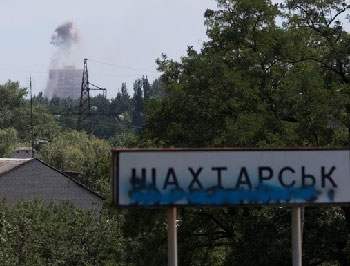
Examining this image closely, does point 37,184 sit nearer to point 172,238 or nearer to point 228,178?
point 172,238

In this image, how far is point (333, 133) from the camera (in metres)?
25.6

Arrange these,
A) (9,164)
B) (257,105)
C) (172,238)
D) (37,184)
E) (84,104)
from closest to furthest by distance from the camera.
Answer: (172,238) → (257,105) → (37,184) → (9,164) → (84,104)

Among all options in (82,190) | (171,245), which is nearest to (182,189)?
(171,245)

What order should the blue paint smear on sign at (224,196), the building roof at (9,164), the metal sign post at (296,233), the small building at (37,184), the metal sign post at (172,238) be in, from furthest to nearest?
→ the building roof at (9,164) → the small building at (37,184) → the metal sign post at (296,233) → the metal sign post at (172,238) → the blue paint smear on sign at (224,196)

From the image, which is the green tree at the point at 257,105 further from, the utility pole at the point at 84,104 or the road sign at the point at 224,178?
the utility pole at the point at 84,104

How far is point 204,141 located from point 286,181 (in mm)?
15983

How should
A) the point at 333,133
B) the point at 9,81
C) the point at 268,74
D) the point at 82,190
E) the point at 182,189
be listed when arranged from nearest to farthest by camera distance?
the point at 182,189 → the point at 333,133 → the point at 268,74 → the point at 82,190 → the point at 9,81

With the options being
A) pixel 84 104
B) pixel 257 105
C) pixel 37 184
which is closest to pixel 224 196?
pixel 257 105

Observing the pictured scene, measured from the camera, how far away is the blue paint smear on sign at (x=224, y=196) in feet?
33.2

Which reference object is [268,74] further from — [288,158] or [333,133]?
[288,158]

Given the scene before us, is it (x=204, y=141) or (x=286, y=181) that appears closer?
(x=286, y=181)

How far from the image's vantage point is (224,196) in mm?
10211

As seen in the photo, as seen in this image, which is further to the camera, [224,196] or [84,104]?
[84,104]

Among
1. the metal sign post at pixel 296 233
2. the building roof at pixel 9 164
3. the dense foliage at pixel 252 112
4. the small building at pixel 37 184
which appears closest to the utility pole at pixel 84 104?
the building roof at pixel 9 164
